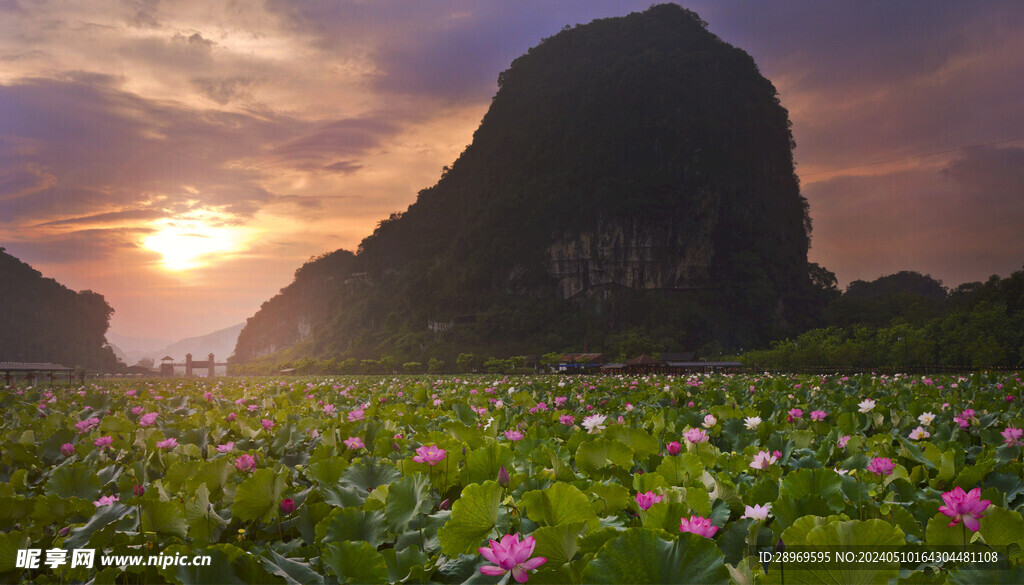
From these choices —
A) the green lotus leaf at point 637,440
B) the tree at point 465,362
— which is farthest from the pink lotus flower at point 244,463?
the tree at point 465,362

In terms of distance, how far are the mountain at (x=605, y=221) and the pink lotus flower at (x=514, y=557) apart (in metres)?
87.2

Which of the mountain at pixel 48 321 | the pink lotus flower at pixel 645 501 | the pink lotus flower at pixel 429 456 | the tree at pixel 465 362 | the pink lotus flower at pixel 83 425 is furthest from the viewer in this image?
the mountain at pixel 48 321

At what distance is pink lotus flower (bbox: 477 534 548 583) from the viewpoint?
116 centimetres

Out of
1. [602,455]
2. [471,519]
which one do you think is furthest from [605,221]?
[471,519]

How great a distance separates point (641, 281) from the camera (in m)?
104

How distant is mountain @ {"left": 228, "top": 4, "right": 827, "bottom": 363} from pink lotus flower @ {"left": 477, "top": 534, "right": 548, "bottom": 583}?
87224 millimetres

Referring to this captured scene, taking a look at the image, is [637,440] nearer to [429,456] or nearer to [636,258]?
[429,456]

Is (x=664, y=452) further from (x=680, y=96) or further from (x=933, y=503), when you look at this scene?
(x=680, y=96)

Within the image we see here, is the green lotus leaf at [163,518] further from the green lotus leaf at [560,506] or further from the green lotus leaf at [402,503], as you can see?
the green lotus leaf at [560,506]

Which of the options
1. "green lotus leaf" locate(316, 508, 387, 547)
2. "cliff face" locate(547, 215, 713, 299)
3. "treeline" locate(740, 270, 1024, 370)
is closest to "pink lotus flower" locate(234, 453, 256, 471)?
"green lotus leaf" locate(316, 508, 387, 547)

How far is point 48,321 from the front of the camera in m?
101

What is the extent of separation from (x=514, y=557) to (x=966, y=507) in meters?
1.23

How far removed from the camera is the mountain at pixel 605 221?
99.8 metres

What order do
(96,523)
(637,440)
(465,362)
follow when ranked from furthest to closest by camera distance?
(465,362) < (637,440) < (96,523)
